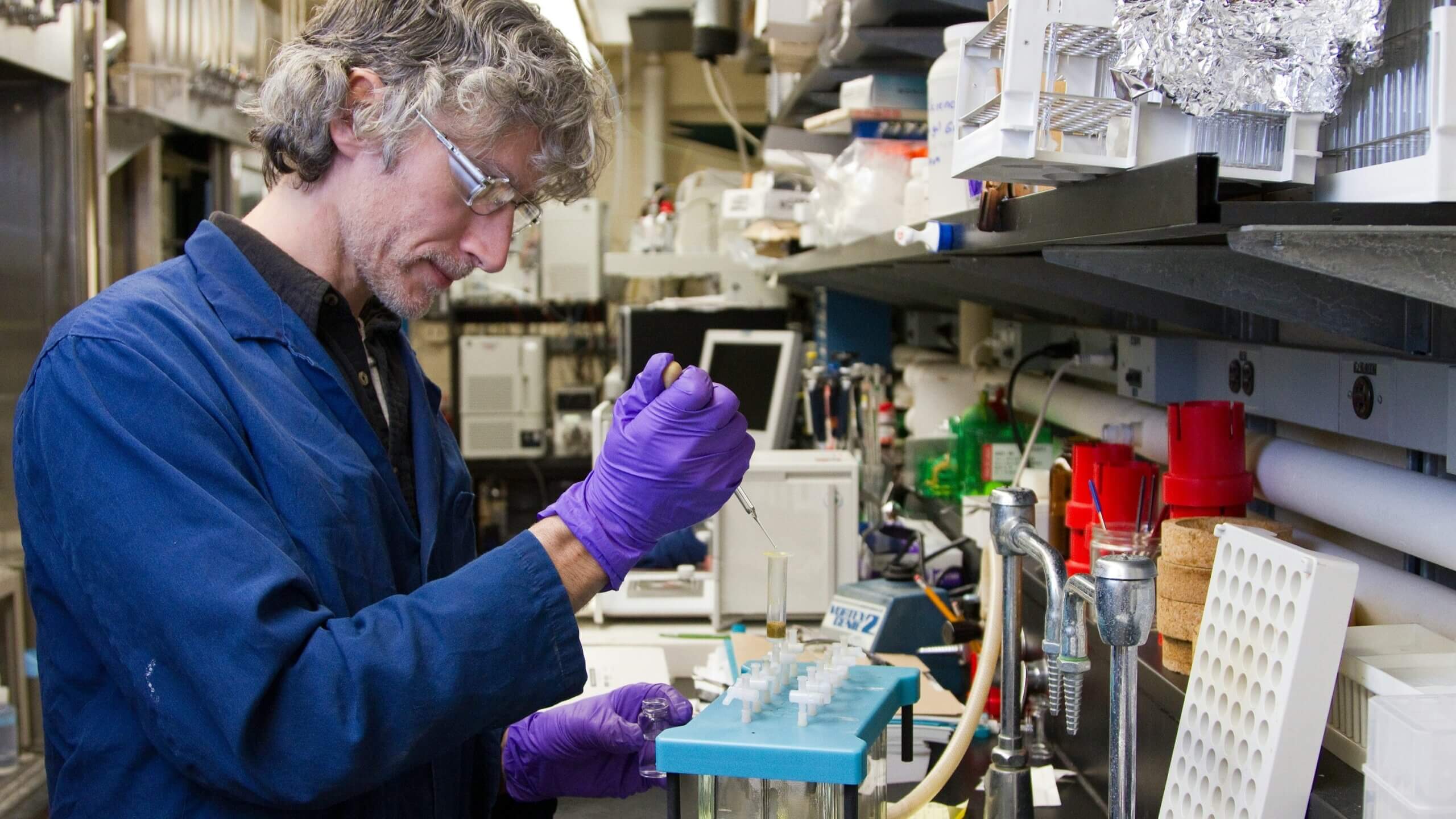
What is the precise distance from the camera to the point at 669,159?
25.5 ft

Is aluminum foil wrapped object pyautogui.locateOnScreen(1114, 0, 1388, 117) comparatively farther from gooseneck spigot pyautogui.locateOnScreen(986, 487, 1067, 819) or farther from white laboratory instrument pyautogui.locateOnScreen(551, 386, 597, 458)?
white laboratory instrument pyautogui.locateOnScreen(551, 386, 597, 458)

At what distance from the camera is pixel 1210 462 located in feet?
4.53

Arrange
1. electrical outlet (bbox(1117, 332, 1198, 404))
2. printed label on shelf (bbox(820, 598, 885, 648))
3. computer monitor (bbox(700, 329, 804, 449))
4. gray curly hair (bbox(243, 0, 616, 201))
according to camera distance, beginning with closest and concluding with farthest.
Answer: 1. gray curly hair (bbox(243, 0, 616, 201))
2. electrical outlet (bbox(1117, 332, 1198, 404))
3. printed label on shelf (bbox(820, 598, 885, 648))
4. computer monitor (bbox(700, 329, 804, 449))

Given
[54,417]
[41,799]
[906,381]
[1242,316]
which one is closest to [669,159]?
[906,381]

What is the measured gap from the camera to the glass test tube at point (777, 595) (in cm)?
149

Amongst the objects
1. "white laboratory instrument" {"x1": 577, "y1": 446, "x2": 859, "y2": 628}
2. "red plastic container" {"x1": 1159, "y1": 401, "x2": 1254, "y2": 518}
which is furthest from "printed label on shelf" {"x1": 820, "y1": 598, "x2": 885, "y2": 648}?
"red plastic container" {"x1": 1159, "y1": 401, "x2": 1254, "y2": 518}

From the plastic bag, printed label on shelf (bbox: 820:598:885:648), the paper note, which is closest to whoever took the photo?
the paper note

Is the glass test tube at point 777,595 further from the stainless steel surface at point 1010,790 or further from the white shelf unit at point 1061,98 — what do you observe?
the white shelf unit at point 1061,98

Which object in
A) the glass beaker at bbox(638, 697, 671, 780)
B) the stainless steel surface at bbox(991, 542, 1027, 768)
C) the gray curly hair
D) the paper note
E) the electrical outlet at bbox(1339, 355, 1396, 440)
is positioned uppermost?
the gray curly hair

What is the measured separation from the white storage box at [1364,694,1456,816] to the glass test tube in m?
0.75

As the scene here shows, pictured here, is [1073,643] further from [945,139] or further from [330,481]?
[945,139]

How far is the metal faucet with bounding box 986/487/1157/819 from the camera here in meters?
0.93

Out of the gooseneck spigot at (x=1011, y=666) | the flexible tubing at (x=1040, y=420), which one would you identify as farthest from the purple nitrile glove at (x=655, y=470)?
the flexible tubing at (x=1040, y=420)

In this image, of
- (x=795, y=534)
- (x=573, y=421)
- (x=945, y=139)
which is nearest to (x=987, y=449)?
(x=795, y=534)
